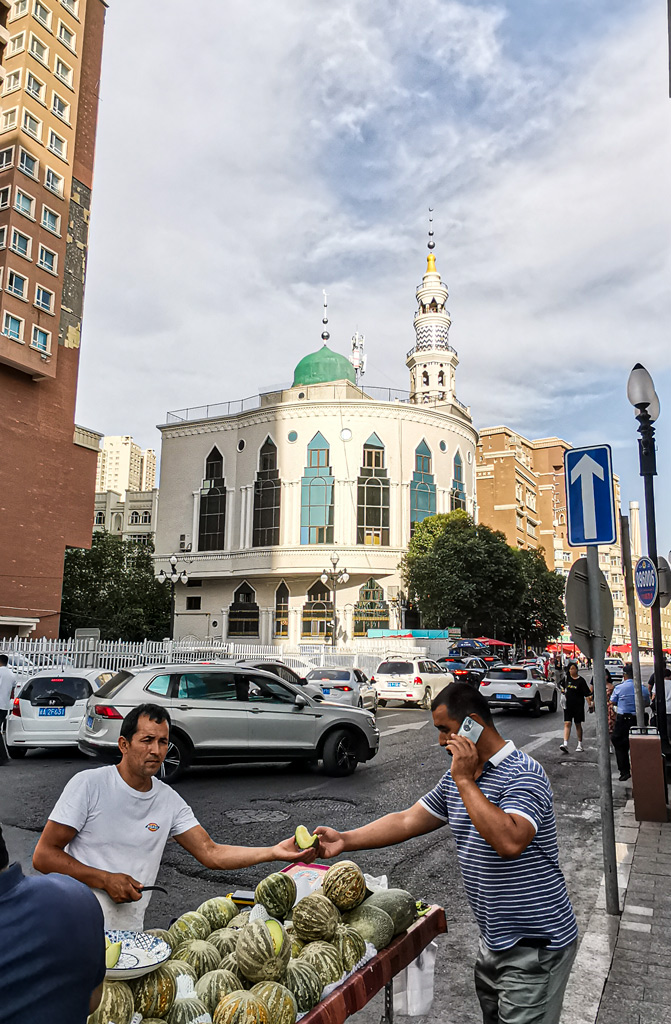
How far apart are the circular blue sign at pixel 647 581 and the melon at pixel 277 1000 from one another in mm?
7869

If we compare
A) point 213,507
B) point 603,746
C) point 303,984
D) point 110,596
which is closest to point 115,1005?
point 303,984

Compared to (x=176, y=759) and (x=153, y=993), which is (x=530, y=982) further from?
(x=176, y=759)

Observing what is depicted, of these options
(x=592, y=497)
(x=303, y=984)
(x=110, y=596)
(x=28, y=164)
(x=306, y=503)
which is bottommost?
(x=303, y=984)

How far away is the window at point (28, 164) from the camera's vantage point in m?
33.0

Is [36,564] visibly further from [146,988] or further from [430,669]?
[146,988]

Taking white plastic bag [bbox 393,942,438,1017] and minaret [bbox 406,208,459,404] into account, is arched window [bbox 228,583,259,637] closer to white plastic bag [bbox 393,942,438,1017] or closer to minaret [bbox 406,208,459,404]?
minaret [bbox 406,208,459,404]

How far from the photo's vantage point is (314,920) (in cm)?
292

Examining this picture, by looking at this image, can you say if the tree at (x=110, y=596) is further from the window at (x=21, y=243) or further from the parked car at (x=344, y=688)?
the parked car at (x=344, y=688)

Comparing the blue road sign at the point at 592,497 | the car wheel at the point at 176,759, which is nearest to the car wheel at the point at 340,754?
the car wheel at the point at 176,759

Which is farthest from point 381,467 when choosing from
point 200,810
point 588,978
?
point 588,978

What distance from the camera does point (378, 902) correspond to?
318cm

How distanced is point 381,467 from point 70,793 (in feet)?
172

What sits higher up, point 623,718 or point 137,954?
point 137,954

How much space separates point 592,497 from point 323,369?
56861mm
